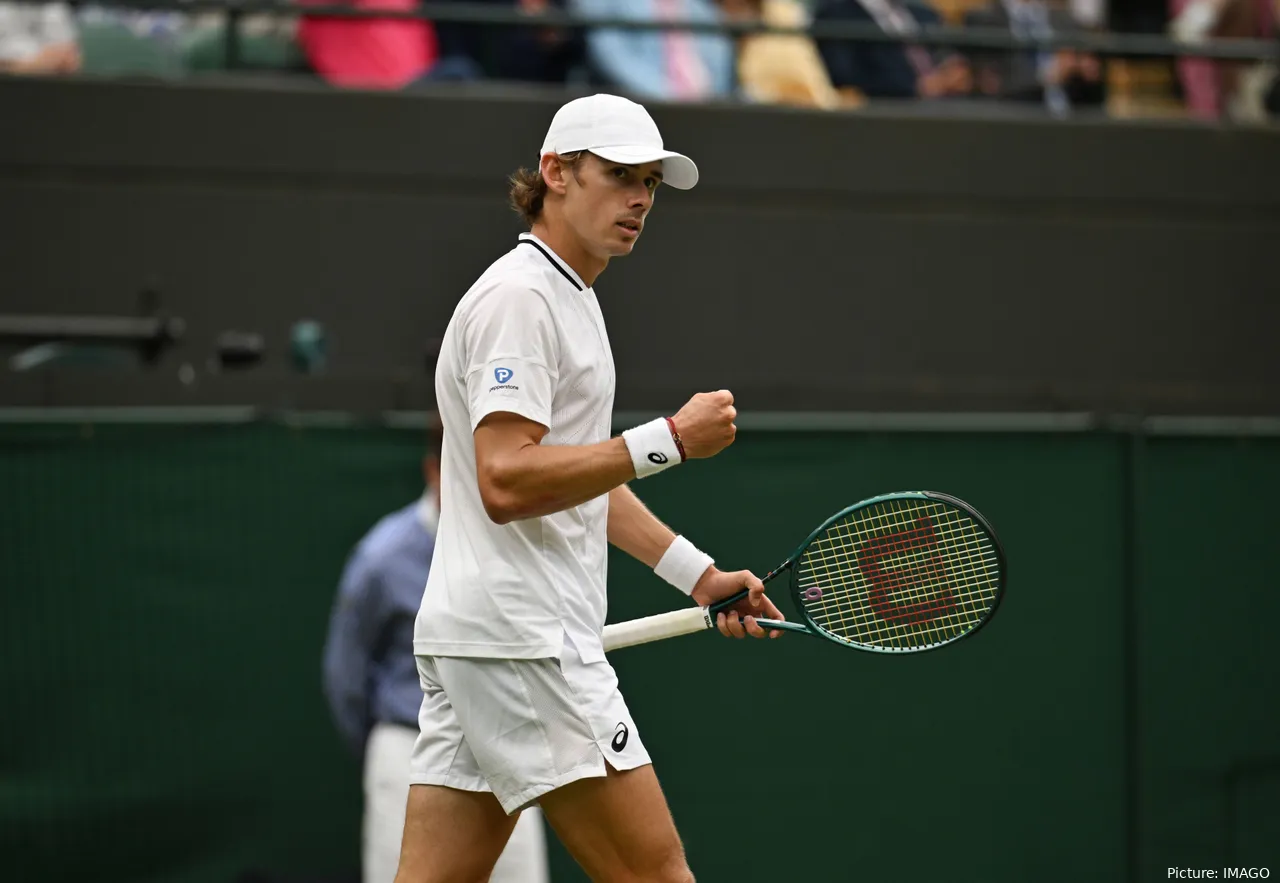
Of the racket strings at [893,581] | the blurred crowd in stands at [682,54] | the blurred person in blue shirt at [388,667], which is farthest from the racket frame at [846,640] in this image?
the blurred crowd in stands at [682,54]

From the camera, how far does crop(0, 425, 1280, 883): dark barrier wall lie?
21.4 ft

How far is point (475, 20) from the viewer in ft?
26.7

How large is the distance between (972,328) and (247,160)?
3.62m

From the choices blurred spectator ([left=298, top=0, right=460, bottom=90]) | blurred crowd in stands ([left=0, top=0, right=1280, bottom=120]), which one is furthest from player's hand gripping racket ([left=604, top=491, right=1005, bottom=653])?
blurred spectator ([left=298, top=0, right=460, bottom=90])

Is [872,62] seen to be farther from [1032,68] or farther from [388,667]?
[388,667]

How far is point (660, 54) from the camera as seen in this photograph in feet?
29.1

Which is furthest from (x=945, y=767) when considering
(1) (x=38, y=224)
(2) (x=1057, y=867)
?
(1) (x=38, y=224)

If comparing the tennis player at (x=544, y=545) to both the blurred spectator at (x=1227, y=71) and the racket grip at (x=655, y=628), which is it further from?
the blurred spectator at (x=1227, y=71)

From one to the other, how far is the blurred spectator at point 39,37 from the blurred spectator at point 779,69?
3.29 metres

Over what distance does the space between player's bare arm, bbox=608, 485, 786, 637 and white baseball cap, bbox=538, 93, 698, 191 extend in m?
0.82

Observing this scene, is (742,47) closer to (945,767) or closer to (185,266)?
(185,266)

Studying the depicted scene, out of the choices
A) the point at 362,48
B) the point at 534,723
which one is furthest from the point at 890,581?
the point at 362,48

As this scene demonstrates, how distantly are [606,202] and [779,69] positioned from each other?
17.7 ft

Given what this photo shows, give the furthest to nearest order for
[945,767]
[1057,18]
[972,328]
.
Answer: [1057,18] < [972,328] < [945,767]
